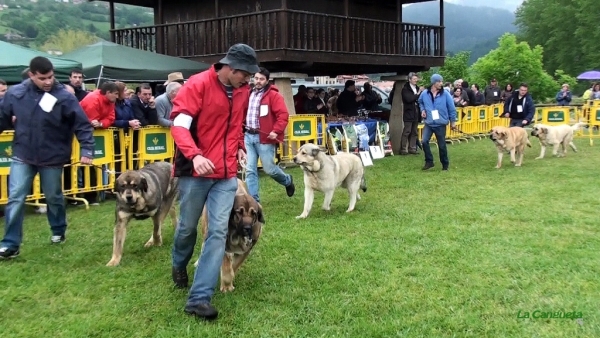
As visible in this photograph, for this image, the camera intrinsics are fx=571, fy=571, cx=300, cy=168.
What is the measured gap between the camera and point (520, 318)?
4.07 metres

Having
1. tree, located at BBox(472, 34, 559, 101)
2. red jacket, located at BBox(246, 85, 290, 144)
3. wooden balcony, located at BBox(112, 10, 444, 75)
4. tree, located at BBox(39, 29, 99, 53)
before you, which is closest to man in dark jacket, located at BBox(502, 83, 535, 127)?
wooden balcony, located at BBox(112, 10, 444, 75)

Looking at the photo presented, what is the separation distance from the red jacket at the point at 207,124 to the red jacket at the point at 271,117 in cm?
348

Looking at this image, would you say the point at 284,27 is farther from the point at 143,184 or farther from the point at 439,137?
the point at 143,184

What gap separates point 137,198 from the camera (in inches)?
214

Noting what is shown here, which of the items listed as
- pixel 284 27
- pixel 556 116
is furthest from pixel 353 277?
pixel 556 116

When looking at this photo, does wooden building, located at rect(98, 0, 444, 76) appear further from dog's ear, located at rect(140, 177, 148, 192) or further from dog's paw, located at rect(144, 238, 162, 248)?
dog's ear, located at rect(140, 177, 148, 192)

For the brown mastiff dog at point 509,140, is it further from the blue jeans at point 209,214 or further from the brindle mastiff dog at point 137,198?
the blue jeans at point 209,214

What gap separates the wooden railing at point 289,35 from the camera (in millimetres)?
13570

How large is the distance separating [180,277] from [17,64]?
6.71 metres

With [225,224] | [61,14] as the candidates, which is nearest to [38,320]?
[225,224]

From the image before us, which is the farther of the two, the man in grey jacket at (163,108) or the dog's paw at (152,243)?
the man in grey jacket at (163,108)

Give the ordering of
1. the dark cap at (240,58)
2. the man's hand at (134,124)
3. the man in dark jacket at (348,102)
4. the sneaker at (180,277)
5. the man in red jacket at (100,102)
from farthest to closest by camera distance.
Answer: the man in dark jacket at (348,102) → the man's hand at (134,124) → the man in red jacket at (100,102) → the sneaker at (180,277) → the dark cap at (240,58)

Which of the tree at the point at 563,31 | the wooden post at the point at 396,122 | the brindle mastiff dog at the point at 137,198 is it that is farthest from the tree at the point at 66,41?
the brindle mastiff dog at the point at 137,198

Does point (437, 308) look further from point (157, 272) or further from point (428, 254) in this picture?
point (157, 272)
